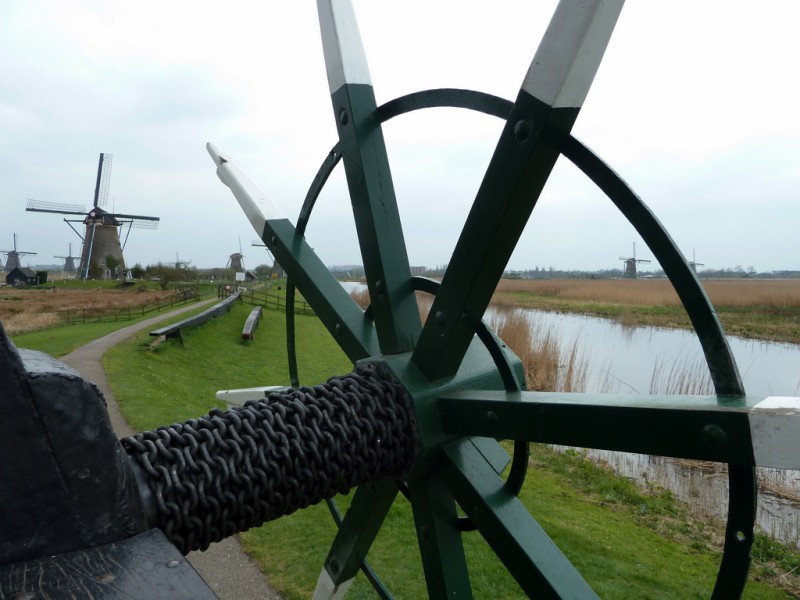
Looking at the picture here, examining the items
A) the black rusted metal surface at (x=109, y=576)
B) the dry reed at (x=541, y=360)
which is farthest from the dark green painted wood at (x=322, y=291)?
the dry reed at (x=541, y=360)

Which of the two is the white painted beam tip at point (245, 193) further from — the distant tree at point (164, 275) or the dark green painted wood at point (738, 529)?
the distant tree at point (164, 275)

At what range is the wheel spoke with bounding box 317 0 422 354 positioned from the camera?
2.04m

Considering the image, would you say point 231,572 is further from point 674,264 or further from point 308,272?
point 674,264

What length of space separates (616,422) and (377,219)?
3.45ft

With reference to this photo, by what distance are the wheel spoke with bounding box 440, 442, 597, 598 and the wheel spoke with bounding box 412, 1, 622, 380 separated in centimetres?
40

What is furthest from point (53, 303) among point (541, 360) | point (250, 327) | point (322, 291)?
point (322, 291)

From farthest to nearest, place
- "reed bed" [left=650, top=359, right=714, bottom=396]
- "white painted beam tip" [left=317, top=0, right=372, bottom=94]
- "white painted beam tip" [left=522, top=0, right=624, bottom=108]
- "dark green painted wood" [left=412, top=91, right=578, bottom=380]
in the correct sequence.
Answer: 1. "reed bed" [left=650, top=359, right=714, bottom=396]
2. "white painted beam tip" [left=317, top=0, right=372, bottom=94]
3. "dark green painted wood" [left=412, top=91, right=578, bottom=380]
4. "white painted beam tip" [left=522, top=0, right=624, bottom=108]

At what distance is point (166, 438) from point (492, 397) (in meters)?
0.87

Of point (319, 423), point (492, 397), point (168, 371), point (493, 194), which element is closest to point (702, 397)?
point (492, 397)

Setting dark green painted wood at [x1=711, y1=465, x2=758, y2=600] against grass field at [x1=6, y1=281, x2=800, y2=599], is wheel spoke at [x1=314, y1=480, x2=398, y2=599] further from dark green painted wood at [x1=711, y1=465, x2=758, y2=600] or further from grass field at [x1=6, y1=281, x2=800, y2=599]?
grass field at [x1=6, y1=281, x2=800, y2=599]

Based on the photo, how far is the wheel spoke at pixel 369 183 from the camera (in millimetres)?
2037

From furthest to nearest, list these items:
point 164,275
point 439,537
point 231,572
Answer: point 164,275, point 231,572, point 439,537

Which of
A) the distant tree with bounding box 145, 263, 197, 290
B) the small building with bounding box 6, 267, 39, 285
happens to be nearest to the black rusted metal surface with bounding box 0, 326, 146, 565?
the small building with bounding box 6, 267, 39, 285

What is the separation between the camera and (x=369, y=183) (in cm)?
208
